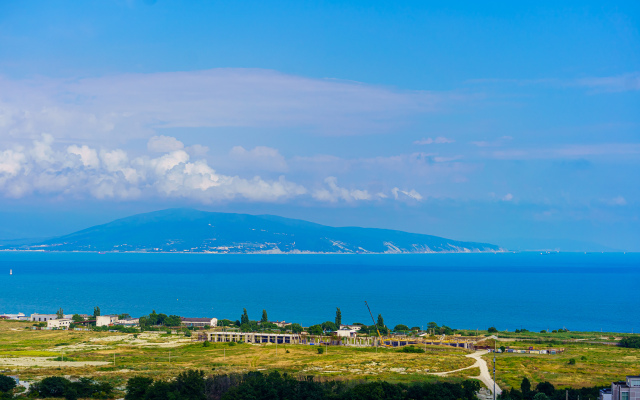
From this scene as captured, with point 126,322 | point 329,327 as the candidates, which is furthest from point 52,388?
point 126,322

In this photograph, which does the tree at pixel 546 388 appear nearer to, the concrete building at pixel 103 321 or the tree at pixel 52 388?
the tree at pixel 52 388

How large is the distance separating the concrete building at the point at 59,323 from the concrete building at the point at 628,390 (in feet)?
217

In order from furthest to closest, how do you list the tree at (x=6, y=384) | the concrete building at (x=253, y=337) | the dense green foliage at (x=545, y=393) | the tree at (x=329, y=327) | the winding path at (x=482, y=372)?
the tree at (x=329, y=327), the concrete building at (x=253, y=337), the winding path at (x=482, y=372), the tree at (x=6, y=384), the dense green foliage at (x=545, y=393)

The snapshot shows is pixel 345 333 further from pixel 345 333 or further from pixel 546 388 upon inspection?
pixel 546 388

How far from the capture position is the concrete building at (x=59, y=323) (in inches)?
3086

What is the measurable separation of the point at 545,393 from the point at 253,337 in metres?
36.8

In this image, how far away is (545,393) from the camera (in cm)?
3797

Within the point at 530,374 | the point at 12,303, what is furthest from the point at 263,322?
the point at 12,303

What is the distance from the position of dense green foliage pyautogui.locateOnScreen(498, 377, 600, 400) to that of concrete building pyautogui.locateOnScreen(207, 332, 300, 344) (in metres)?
31.9

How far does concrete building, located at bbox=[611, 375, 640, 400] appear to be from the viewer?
99.0 feet

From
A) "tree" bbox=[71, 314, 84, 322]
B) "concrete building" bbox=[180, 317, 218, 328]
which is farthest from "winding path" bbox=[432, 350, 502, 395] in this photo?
"tree" bbox=[71, 314, 84, 322]

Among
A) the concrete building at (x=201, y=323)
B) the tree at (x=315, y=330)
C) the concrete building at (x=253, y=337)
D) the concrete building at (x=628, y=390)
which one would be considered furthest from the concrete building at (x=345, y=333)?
the concrete building at (x=628, y=390)

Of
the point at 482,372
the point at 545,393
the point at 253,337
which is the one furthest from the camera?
the point at 253,337

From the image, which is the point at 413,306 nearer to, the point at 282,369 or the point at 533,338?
the point at 533,338
